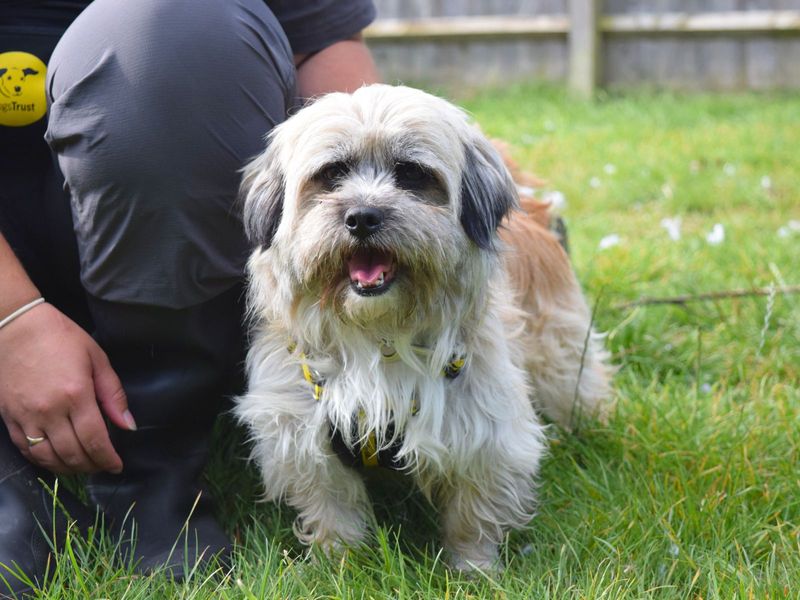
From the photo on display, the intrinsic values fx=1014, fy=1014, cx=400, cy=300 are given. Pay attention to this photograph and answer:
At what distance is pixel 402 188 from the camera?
6.48 ft

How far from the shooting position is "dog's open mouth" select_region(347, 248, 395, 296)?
1.93 meters

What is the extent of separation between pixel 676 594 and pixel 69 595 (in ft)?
3.63

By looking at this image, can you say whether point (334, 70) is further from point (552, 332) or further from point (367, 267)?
point (552, 332)

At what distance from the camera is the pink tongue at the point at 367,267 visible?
194 centimetres

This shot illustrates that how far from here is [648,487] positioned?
7.19 ft

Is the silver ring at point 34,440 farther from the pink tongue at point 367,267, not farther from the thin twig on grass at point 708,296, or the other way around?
the thin twig on grass at point 708,296

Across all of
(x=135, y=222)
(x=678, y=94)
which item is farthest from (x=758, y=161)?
(x=135, y=222)

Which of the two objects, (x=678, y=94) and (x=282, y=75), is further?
(x=678, y=94)

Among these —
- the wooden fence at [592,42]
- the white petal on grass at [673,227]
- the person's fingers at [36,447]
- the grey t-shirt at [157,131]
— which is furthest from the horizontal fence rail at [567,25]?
the person's fingers at [36,447]

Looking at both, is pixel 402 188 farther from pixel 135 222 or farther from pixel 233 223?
pixel 135 222

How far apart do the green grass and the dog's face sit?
1.62 feet

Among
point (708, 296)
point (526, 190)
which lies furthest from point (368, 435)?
point (708, 296)

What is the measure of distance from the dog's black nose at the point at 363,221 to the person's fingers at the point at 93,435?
63 cm

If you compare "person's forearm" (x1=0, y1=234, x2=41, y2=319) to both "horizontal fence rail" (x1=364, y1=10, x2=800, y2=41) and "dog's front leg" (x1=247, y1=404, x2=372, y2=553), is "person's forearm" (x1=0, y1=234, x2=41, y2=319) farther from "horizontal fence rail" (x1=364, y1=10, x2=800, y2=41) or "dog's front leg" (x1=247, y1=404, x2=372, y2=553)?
"horizontal fence rail" (x1=364, y1=10, x2=800, y2=41)
